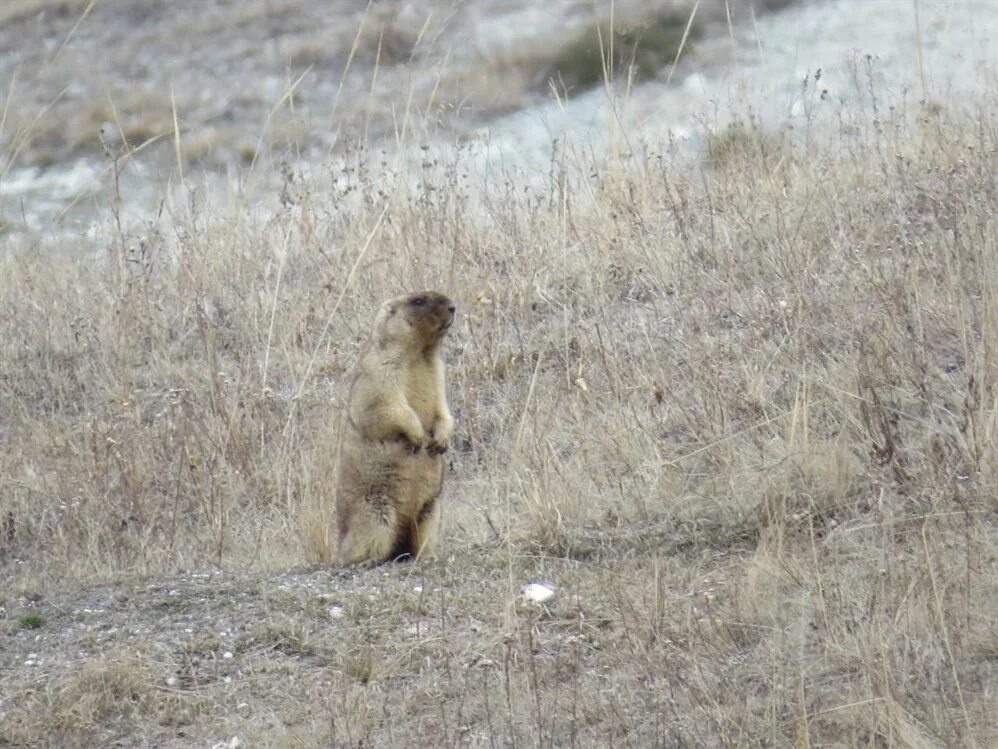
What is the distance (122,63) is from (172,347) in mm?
12308

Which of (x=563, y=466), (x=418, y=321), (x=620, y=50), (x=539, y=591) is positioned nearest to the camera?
(x=539, y=591)

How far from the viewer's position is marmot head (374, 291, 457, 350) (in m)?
6.77

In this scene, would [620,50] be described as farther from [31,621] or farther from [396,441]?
[31,621]

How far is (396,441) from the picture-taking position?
6531mm

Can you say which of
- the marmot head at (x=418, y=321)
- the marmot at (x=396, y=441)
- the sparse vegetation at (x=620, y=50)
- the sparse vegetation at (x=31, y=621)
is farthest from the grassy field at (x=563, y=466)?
the sparse vegetation at (x=620, y=50)

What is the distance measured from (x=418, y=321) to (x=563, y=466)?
0.89 metres

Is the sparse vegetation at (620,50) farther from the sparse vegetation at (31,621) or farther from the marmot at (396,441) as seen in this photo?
the sparse vegetation at (31,621)

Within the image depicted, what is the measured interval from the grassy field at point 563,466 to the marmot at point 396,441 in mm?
334

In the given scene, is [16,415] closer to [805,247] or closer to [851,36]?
[805,247]

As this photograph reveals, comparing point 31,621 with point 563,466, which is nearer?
point 31,621

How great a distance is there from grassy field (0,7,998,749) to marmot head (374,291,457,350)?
1.95 ft

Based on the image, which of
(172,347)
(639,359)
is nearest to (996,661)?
(639,359)

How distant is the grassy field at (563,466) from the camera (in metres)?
4.70

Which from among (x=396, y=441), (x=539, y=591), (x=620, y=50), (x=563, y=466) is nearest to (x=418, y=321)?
(x=396, y=441)
